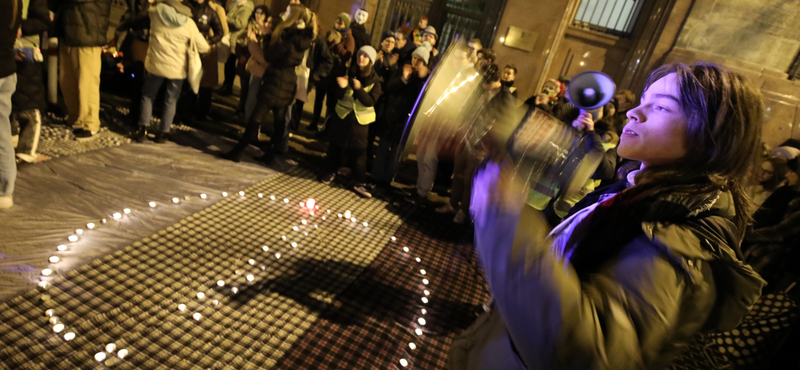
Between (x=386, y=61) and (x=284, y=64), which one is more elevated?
(x=386, y=61)

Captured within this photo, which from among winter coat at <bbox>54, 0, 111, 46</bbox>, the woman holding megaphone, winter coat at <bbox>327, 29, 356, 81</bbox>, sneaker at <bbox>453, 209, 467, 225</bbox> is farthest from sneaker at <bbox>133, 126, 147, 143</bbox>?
the woman holding megaphone

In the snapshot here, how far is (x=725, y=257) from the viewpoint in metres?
0.85

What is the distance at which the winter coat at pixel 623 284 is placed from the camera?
775 mm

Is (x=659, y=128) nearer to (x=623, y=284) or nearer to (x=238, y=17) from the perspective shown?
(x=623, y=284)

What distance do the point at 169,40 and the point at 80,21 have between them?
3.16ft

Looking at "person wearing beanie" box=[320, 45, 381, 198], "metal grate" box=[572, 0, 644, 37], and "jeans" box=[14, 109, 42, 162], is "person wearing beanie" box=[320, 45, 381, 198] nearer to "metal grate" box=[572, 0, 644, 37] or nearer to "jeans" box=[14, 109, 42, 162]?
"jeans" box=[14, 109, 42, 162]

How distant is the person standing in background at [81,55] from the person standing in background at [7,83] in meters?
1.97

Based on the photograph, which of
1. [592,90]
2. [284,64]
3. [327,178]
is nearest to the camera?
[592,90]

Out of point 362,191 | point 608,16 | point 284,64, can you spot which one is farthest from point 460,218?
point 608,16

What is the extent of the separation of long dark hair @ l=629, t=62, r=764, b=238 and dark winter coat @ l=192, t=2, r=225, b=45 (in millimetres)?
6402

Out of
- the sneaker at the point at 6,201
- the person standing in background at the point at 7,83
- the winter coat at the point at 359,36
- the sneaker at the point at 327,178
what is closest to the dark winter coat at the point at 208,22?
the winter coat at the point at 359,36

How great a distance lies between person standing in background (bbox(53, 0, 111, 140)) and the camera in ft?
15.9

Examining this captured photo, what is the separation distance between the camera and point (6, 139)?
3199mm

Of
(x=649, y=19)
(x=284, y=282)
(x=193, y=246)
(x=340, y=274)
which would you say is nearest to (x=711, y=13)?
(x=649, y=19)
